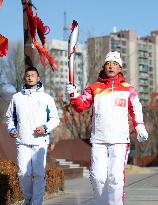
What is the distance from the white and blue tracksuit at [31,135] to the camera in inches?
296

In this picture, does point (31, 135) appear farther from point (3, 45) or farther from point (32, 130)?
point (3, 45)

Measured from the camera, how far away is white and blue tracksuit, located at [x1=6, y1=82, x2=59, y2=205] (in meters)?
7.51

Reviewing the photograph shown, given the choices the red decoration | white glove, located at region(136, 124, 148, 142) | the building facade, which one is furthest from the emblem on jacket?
the building facade

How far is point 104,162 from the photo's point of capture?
6484 mm

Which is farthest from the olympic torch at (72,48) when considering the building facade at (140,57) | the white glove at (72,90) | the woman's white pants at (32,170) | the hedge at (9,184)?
the building facade at (140,57)

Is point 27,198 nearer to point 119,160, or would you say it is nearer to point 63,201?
point 119,160

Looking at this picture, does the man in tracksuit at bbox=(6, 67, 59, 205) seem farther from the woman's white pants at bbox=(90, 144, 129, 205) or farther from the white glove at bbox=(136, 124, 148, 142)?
the white glove at bbox=(136, 124, 148, 142)

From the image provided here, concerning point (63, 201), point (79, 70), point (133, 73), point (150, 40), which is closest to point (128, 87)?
point (63, 201)

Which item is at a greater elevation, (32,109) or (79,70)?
(79,70)

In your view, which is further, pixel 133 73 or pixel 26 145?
pixel 133 73

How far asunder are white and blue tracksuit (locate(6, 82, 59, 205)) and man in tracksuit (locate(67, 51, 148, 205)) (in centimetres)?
109

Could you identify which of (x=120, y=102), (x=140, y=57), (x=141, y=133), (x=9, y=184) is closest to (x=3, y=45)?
(x=9, y=184)

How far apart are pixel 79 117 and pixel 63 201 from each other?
2522 centimetres

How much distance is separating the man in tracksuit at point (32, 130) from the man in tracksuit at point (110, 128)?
3.54 feet
